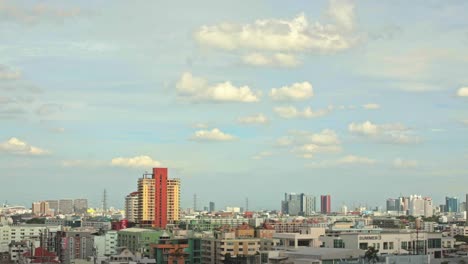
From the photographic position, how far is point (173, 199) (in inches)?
3366

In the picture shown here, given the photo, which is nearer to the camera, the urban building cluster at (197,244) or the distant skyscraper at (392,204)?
the urban building cluster at (197,244)

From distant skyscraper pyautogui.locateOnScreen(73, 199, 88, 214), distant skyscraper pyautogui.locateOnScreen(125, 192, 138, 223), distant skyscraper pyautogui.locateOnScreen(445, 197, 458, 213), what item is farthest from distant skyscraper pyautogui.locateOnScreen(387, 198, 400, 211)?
distant skyscraper pyautogui.locateOnScreen(125, 192, 138, 223)

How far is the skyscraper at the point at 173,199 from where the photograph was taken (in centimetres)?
8438

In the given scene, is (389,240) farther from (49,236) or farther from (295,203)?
(295,203)

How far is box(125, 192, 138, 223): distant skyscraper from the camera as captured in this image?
8612 cm

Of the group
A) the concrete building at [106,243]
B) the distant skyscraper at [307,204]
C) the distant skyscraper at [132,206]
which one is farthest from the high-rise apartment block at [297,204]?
the concrete building at [106,243]

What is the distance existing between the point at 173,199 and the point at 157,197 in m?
2.44

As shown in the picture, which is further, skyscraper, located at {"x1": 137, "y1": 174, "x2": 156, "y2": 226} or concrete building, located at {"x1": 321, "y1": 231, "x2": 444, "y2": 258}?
skyscraper, located at {"x1": 137, "y1": 174, "x2": 156, "y2": 226}

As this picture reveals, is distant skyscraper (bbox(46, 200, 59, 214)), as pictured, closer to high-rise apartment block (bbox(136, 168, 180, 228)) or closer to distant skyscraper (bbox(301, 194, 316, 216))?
distant skyscraper (bbox(301, 194, 316, 216))

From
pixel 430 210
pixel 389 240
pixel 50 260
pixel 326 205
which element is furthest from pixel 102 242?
pixel 326 205

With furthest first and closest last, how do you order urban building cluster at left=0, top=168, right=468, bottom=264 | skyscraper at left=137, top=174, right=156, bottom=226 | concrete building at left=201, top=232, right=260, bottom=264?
skyscraper at left=137, top=174, right=156, bottom=226 → concrete building at left=201, top=232, right=260, bottom=264 → urban building cluster at left=0, top=168, right=468, bottom=264

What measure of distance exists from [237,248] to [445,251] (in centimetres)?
1388

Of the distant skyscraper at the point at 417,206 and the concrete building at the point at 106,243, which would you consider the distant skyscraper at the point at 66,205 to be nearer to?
the distant skyscraper at the point at 417,206

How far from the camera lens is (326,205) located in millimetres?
178750
